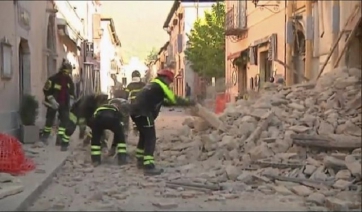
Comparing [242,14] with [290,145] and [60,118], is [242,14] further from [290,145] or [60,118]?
[290,145]

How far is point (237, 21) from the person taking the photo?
2411 centimetres

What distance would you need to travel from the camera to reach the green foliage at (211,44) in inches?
1342

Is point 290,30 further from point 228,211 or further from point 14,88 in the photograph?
point 228,211

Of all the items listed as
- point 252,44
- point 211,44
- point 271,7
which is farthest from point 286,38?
point 211,44

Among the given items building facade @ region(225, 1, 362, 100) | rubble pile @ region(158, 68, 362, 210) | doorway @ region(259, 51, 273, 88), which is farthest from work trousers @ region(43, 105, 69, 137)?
doorway @ region(259, 51, 273, 88)

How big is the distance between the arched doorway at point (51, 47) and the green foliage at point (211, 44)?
16.4 metres

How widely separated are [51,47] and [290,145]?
38.9ft

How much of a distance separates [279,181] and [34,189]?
319 cm

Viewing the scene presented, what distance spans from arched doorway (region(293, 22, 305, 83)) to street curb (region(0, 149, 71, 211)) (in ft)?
27.7

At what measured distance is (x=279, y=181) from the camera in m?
7.50

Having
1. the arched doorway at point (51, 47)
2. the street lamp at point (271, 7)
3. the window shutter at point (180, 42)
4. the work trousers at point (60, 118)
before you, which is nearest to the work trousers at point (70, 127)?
the work trousers at point (60, 118)

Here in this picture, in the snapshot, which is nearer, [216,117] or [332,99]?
[332,99]

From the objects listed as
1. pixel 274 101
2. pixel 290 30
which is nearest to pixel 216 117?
pixel 274 101

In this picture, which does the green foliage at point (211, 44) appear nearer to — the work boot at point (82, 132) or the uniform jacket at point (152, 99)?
the work boot at point (82, 132)
